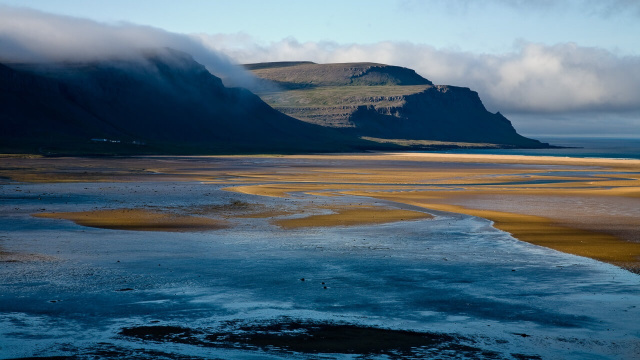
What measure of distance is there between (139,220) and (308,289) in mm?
15219

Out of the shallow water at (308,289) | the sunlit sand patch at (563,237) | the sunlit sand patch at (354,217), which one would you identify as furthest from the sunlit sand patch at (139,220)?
the sunlit sand patch at (563,237)

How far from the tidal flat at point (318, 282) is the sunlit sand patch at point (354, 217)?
140 millimetres

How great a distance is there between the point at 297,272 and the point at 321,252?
324 centimetres

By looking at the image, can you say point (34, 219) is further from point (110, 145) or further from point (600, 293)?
point (110, 145)

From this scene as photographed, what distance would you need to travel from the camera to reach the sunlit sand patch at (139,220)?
27975 millimetres

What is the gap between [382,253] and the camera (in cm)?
2194

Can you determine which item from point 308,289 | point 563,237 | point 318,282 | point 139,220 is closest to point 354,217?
point 139,220

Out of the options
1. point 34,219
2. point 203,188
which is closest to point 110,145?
point 203,188

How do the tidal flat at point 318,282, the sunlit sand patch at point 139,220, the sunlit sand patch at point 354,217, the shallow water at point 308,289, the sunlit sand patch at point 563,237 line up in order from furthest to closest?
1. the sunlit sand patch at point 354,217
2. the sunlit sand patch at point 139,220
3. the sunlit sand patch at point 563,237
4. the shallow water at point 308,289
5. the tidal flat at point 318,282

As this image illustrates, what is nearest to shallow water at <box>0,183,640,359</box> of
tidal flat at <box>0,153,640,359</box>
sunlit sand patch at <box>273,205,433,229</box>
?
tidal flat at <box>0,153,640,359</box>

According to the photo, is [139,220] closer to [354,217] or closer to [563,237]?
[354,217]

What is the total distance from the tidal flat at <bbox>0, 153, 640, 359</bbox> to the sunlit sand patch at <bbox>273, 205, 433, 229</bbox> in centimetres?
14

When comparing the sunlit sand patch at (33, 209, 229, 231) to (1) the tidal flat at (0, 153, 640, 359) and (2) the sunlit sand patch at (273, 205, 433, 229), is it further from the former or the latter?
(2) the sunlit sand patch at (273, 205, 433, 229)

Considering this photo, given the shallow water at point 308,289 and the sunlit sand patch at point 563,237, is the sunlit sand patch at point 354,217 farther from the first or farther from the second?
the sunlit sand patch at point 563,237
